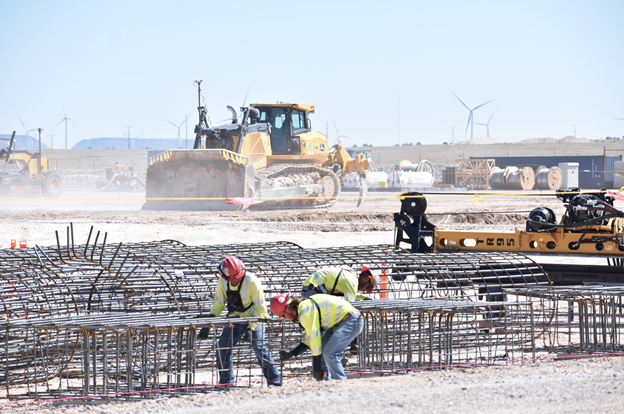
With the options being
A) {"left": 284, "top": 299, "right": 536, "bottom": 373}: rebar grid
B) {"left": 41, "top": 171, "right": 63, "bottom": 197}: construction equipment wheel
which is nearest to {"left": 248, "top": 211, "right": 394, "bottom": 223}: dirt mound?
{"left": 41, "top": 171, "right": 63, "bottom": 197}: construction equipment wheel

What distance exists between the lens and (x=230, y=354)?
25.5 feet

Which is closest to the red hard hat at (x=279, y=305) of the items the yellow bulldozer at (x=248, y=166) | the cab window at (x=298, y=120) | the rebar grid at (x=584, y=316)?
the rebar grid at (x=584, y=316)

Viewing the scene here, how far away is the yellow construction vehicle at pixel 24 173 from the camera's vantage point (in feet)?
118

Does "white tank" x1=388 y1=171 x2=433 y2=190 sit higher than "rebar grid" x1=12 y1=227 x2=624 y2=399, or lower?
higher

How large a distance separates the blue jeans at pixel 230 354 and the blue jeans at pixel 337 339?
688 millimetres

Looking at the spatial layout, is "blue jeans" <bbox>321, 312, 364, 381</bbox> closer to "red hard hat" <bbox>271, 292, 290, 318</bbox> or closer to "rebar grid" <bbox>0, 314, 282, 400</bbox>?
"red hard hat" <bbox>271, 292, 290, 318</bbox>

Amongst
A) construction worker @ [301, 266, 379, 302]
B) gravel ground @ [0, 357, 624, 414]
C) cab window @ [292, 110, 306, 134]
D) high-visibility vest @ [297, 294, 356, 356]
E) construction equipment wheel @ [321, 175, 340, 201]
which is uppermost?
cab window @ [292, 110, 306, 134]

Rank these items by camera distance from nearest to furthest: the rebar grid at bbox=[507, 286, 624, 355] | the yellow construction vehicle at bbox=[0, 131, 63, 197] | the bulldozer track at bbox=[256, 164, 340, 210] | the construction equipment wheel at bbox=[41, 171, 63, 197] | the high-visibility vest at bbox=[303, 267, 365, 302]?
the high-visibility vest at bbox=[303, 267, 365, 302], the rebar grid at bbox=[507, 286, 624, 355], the bulldozer track at bbox=[256, 164, 340, 210], the yellow construction vehicle at bbox=[0, 131, 63, 197], the construction equipment wheel at bbox=[41, 171, 63, 197]

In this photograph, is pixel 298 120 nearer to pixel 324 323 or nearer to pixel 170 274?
pixel 170 274

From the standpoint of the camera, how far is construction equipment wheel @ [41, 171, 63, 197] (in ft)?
121

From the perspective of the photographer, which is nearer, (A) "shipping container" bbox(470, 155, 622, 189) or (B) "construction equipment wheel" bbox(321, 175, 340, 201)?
(B) "construction equipment wheel" bbox(321, 175, 340, 201)

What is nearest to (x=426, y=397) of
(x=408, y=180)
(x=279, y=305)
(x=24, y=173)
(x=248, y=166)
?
(x=279, y=305)

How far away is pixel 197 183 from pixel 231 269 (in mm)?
20035

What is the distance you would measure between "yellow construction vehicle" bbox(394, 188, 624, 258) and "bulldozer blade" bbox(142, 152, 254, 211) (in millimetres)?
13574
